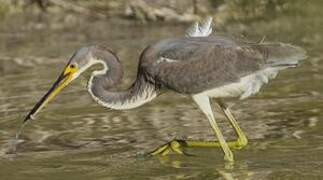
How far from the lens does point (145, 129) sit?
416 inches

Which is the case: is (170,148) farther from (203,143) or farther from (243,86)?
(243,86)

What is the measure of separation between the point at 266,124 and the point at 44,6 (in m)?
9.27

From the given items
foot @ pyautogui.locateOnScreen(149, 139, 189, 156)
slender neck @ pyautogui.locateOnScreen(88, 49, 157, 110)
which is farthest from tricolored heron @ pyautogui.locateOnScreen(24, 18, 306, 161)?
foot @ pyautogui.locateOnScreen(149, 139, 189, 156)

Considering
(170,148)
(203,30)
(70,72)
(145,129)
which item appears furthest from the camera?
(145,129)

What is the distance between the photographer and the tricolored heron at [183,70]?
29.3ft

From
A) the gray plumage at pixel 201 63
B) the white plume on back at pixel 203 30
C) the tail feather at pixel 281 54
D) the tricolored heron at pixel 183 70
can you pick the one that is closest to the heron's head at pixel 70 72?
the tricolored heron at pixel 183 70

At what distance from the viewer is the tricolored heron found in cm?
894

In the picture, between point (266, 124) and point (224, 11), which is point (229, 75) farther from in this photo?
point (224, 11)

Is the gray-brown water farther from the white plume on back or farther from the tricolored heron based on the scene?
the white plume on back

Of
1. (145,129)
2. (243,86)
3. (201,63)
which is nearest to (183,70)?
(201,63)

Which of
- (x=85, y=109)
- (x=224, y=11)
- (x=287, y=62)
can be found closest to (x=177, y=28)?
(x=224, y=11)

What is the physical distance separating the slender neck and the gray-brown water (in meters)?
0.56

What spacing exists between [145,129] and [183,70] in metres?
1.71

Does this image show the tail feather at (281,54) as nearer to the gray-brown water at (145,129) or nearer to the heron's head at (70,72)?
the gray-brown water at (145,129)
